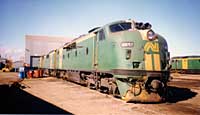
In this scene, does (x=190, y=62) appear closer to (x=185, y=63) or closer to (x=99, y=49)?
(x=185, y=63)

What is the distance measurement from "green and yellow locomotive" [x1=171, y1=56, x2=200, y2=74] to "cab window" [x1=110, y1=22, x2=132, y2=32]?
92.6ft

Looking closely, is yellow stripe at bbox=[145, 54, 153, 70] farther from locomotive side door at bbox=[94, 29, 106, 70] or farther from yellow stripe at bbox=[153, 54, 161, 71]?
locomotive side door at bbox=[94, 29, 106, 70]

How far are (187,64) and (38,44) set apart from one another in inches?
1429

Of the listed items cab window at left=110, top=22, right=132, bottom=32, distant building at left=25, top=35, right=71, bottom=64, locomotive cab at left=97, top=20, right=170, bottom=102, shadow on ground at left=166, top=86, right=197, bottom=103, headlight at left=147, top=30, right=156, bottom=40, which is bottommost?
shadow on ground at left=166, top=86, right=197, bottom=103

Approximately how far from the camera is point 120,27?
10031 millimetres

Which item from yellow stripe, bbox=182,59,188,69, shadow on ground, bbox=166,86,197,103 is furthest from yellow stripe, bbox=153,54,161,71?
yellow stripe, bbox=182,59,188,69

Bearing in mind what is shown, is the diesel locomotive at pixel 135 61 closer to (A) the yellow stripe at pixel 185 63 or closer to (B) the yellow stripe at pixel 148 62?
(B) the yellow stripe at pixel 148 62

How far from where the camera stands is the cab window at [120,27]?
32.7ft

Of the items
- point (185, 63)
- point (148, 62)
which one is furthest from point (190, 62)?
point (148, 62)

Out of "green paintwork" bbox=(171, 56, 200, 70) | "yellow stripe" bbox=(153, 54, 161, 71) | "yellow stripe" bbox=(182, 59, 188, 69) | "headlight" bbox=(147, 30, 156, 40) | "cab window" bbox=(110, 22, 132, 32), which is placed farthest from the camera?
"yellow stripe" bbox=(182, 59, 188, 69)

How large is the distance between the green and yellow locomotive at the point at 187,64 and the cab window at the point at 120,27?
92.6ft

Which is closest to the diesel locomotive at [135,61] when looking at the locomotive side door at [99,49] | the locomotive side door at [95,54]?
the locomotive side door at [99,49]

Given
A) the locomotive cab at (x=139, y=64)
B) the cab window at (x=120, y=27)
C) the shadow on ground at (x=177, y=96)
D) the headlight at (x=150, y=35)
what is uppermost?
the cab window at (x=120, y=27)

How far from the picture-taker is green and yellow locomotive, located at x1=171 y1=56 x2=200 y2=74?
34.8m
